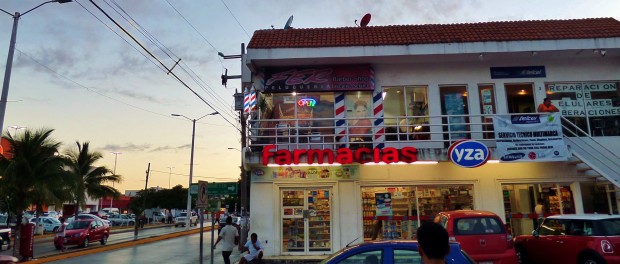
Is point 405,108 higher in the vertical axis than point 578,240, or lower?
higher

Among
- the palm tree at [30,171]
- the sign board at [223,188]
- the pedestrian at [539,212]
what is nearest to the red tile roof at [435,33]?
the sign board at [223,188]

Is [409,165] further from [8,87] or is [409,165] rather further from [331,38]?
→ [8,87]

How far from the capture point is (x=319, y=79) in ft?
51.2

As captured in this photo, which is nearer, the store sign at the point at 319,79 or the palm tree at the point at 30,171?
the store sign at the point at 319,79

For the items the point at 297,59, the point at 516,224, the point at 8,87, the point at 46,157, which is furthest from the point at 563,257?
the point at 46,157

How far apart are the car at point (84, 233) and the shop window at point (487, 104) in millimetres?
21643

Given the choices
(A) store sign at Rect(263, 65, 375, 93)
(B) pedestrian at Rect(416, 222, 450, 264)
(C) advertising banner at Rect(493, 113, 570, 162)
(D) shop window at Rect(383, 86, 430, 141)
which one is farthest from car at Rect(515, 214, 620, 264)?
(B) pedestrian at Rect(416, 222, 450, 264)

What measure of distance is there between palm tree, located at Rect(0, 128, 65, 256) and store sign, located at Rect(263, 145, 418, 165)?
11.8m

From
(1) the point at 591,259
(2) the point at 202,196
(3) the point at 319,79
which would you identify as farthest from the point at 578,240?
(2) the point at 202,196

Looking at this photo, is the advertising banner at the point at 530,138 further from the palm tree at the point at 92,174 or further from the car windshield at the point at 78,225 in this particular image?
→ the palm tree at the point at 92,174

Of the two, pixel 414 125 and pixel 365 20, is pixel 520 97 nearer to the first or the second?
pixel 414 125

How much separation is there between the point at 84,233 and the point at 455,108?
20976 mm

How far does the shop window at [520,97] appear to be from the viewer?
51.2ft

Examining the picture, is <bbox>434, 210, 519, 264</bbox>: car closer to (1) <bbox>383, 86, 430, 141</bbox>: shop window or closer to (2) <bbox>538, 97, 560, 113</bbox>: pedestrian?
(1) <bbox>383, 86, 430, 141</bbox>: shop window
